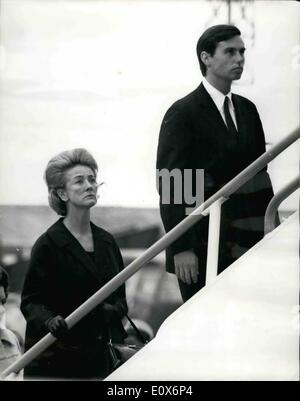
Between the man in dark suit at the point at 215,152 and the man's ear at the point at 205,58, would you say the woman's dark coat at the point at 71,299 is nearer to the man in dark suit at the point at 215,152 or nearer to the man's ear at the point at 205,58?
the man in dark suit at the point at 215,152

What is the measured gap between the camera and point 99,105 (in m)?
2.50

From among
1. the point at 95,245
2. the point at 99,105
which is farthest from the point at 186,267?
the point at 99,105

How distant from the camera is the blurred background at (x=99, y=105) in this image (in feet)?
8.20

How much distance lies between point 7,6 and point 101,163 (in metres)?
0.72

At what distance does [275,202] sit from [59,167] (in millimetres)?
860

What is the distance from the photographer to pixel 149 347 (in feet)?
8.13

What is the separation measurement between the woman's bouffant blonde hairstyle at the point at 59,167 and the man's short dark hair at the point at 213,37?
0.57 metres

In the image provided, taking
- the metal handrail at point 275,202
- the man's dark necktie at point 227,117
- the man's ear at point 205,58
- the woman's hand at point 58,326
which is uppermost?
the man's ear at point 205,58

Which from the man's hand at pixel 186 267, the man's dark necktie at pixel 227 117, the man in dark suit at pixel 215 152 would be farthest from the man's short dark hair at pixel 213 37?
the man's hand at pixel 186 267

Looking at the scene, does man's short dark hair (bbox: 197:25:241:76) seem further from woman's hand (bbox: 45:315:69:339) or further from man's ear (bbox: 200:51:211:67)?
woman's hand (bbox: 45:315:69:339)

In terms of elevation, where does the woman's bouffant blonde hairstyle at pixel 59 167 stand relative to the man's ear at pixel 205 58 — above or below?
below

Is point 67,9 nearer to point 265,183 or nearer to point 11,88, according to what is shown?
point 11,88

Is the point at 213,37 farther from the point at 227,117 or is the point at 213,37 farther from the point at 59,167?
the point at 59,167
